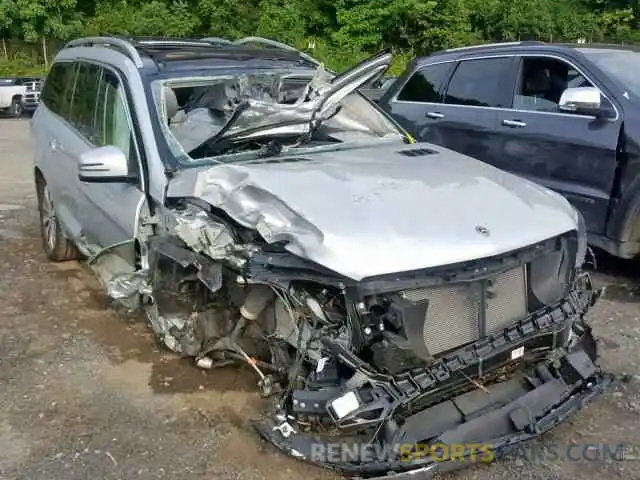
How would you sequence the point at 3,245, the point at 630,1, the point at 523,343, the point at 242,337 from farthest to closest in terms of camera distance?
the point at 630,1, the point at 3,245, the point at 242,337, the point at 523,343

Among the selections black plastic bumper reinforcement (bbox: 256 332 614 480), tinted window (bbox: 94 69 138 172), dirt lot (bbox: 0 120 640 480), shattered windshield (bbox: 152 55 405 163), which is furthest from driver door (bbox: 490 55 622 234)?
tinted window (bbox: 94 69 138 172)

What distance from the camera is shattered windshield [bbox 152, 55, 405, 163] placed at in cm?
431

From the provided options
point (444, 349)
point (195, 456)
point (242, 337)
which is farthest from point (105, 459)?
point (444, 349)

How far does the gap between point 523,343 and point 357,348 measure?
832mm

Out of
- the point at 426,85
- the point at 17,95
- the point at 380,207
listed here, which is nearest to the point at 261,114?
the point at 380,207

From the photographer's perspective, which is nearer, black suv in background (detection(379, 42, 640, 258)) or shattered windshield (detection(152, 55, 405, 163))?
shattered windshield (detection(152, 55, 405, 163))

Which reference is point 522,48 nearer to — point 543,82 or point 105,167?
point 543,82

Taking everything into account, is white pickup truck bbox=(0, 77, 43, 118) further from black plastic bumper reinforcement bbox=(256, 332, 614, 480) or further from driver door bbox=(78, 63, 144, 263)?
black plastic bumper reinforcement bbox=(256, 332, 614, 480)

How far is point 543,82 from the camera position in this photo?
6.29 metres

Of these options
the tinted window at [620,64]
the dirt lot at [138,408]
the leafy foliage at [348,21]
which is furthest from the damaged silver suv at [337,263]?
the leafy foliage at [348,21]

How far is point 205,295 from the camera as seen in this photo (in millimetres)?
3945

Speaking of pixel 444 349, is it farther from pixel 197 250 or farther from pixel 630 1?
pixel 630 1

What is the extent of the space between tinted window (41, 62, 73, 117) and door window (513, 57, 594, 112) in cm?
371

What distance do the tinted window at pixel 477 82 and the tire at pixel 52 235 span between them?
3671 mm
